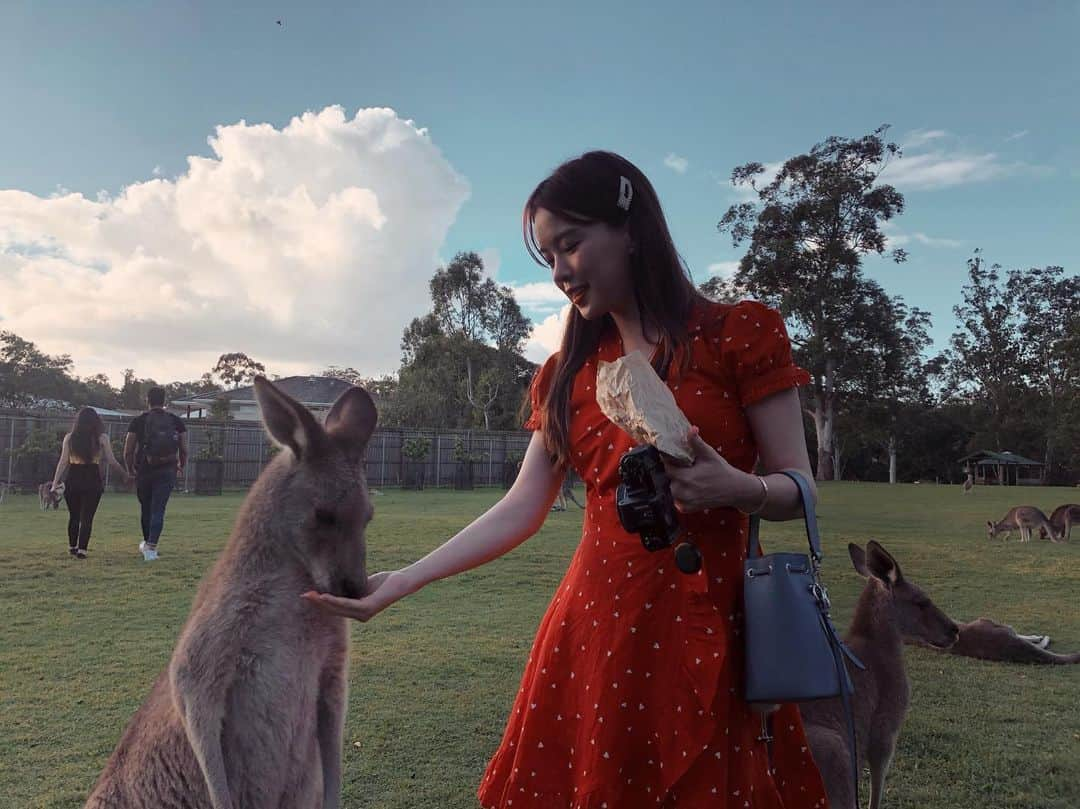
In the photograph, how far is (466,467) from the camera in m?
23.0

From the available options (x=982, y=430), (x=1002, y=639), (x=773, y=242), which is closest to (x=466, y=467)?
(x=773, y=242)

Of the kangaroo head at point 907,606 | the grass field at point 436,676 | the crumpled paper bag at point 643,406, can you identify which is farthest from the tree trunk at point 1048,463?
the crumpled paper bag at point 643,406

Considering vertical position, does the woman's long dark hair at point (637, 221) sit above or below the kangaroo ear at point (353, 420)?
above

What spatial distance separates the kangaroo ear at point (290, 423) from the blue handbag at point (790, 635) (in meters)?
0.90

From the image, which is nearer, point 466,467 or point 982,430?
point 466,467

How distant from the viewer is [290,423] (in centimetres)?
171

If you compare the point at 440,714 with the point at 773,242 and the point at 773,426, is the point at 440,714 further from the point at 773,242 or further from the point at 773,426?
the point at 773,242

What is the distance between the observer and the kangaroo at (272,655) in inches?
62.9

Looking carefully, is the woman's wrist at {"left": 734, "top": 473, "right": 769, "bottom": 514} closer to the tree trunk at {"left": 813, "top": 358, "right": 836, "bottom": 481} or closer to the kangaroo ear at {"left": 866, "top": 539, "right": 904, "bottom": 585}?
the kangaroo ear at {"left": 866, "top": 539, "right": 904, "bottom": 585}

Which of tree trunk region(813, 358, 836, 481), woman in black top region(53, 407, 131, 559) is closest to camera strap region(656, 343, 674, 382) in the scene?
woman in black top region(53, 407, 131, 559)

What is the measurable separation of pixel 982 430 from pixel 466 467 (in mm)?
30839

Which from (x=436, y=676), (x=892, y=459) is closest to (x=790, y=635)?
(x=436, y=676)

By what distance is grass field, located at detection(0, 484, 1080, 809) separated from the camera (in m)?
3.19

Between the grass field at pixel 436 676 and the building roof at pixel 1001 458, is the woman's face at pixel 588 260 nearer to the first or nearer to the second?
the grass field at pixel 436 676
